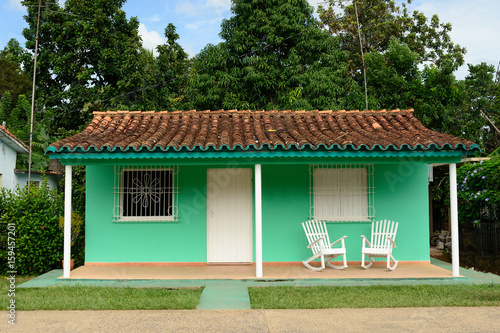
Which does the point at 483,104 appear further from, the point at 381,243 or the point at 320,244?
the point at 320,244

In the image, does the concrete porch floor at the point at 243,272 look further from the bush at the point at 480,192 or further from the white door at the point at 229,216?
the bush at the point at 480,192

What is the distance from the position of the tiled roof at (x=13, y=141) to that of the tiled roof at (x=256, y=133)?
601 centimetres

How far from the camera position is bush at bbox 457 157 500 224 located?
1137cm

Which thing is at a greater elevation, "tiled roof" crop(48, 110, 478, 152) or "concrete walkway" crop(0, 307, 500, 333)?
"tiled roof" crop(48, 110, 478, 152)

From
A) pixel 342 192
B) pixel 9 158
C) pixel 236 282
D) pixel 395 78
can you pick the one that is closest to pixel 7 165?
pixel 9 158

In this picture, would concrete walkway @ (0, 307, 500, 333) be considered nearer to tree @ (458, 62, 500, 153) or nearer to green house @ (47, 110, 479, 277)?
green house @ (47, 110, 479, 277)

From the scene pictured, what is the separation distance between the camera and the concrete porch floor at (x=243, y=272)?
26.5 ft

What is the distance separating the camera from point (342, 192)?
9445 mm

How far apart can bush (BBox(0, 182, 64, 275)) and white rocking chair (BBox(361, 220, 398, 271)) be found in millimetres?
6292

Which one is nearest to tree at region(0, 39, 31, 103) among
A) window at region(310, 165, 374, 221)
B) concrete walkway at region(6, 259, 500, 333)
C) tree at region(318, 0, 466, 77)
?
tree at region(318, 0, 466, 77)

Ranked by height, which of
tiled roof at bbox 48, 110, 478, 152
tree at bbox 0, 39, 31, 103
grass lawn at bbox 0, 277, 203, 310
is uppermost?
tree at bbox 0, 39, 31, 103

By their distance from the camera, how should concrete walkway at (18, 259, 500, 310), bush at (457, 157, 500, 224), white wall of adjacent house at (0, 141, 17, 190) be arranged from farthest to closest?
white wall of adjacent house at (0, 141, 17, 190) → bush at (457, 157, 500, 224) → concrete walkway at (18, 259, 500, 310)

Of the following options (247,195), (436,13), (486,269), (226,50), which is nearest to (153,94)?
(226,50)

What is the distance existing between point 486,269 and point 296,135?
5.60m
